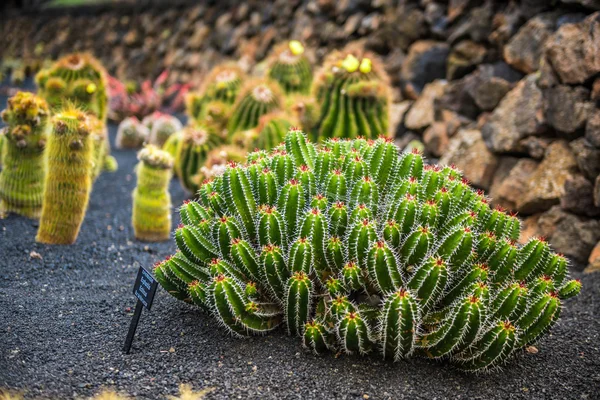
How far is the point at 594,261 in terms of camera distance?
4418 millimetres

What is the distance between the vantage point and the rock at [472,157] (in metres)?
5.64

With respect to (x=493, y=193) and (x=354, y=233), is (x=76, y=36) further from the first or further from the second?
(x=354, y=233)

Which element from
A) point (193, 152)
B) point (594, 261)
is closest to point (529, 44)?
point (594, 261)

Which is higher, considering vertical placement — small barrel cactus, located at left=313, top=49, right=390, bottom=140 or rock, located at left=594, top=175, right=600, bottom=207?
small barrel cactus, located at left=313, top=49, right=390, bottom=140

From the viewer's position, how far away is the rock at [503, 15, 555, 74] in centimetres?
544

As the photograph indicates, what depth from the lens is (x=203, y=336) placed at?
3.05 meters

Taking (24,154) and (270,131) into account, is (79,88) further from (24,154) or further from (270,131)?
(270,131)

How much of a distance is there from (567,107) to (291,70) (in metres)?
3.32

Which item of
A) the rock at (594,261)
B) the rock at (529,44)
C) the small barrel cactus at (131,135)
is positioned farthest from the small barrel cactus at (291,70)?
the rock at (594,261)

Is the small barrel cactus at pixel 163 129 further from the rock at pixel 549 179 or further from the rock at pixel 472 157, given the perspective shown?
the rock at pixel 549 179

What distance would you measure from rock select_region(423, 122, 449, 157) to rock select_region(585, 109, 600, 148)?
180cm

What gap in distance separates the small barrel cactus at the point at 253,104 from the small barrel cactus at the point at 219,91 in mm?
372

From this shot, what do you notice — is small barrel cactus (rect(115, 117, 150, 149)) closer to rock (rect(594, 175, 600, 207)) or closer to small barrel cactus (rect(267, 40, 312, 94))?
small barrel cactus (rect(267, 40, 312, 94))

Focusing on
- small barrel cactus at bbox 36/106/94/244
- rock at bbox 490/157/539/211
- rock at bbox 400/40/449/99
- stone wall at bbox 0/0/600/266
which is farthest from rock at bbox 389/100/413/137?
small barrel cactus at bbox 36/106/94/244
